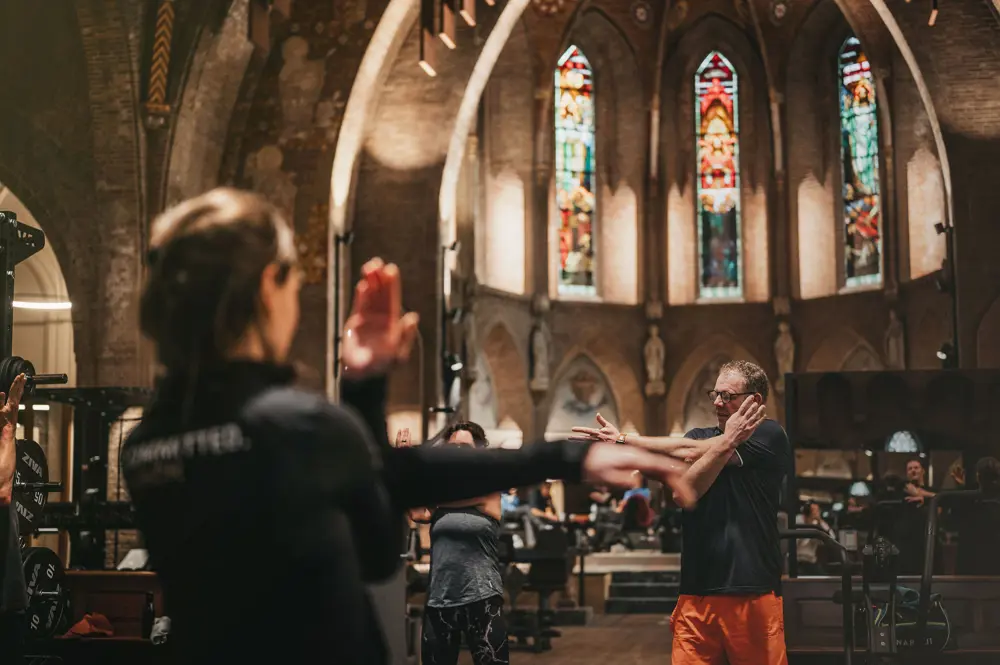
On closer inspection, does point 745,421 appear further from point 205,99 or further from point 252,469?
point 205,99

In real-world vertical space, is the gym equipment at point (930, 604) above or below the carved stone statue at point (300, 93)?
below

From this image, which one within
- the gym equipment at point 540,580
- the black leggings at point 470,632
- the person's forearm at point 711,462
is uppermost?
the person's forearm at point 711,462

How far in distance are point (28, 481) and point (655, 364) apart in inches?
726

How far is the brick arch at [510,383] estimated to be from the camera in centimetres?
2378

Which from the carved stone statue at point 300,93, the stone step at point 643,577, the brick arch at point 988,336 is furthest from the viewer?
the stone step at point 643,577

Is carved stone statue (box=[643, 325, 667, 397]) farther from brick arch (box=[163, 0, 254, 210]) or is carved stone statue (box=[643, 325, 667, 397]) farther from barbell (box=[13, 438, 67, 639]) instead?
barbell (box=[13, 438, 67, 639])

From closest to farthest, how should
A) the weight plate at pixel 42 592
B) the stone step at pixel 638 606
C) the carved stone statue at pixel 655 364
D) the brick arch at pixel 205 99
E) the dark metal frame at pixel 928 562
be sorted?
1. the weight plate at pixel 42 592
2. the dark metal frame at pixel 928 562
3. the brick arch at pixel 205 99
4. the stone step at pixel 638 606
5. the carved stone statue at pixel 655 364

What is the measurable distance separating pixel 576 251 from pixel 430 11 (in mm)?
14513

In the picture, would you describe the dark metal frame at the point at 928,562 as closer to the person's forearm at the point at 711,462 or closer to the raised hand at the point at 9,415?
the person's forearm at the point at 711,462

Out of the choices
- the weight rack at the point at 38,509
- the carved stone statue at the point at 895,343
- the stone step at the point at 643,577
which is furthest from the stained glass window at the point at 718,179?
the weight rack at the point at 38,509

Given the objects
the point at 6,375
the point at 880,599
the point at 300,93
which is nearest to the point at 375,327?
the point at 6,375

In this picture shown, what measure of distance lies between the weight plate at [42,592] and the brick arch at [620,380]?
17863mm

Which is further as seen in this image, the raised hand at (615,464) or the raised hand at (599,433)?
the raised hand at (599,433)

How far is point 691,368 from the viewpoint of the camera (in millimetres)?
24953
